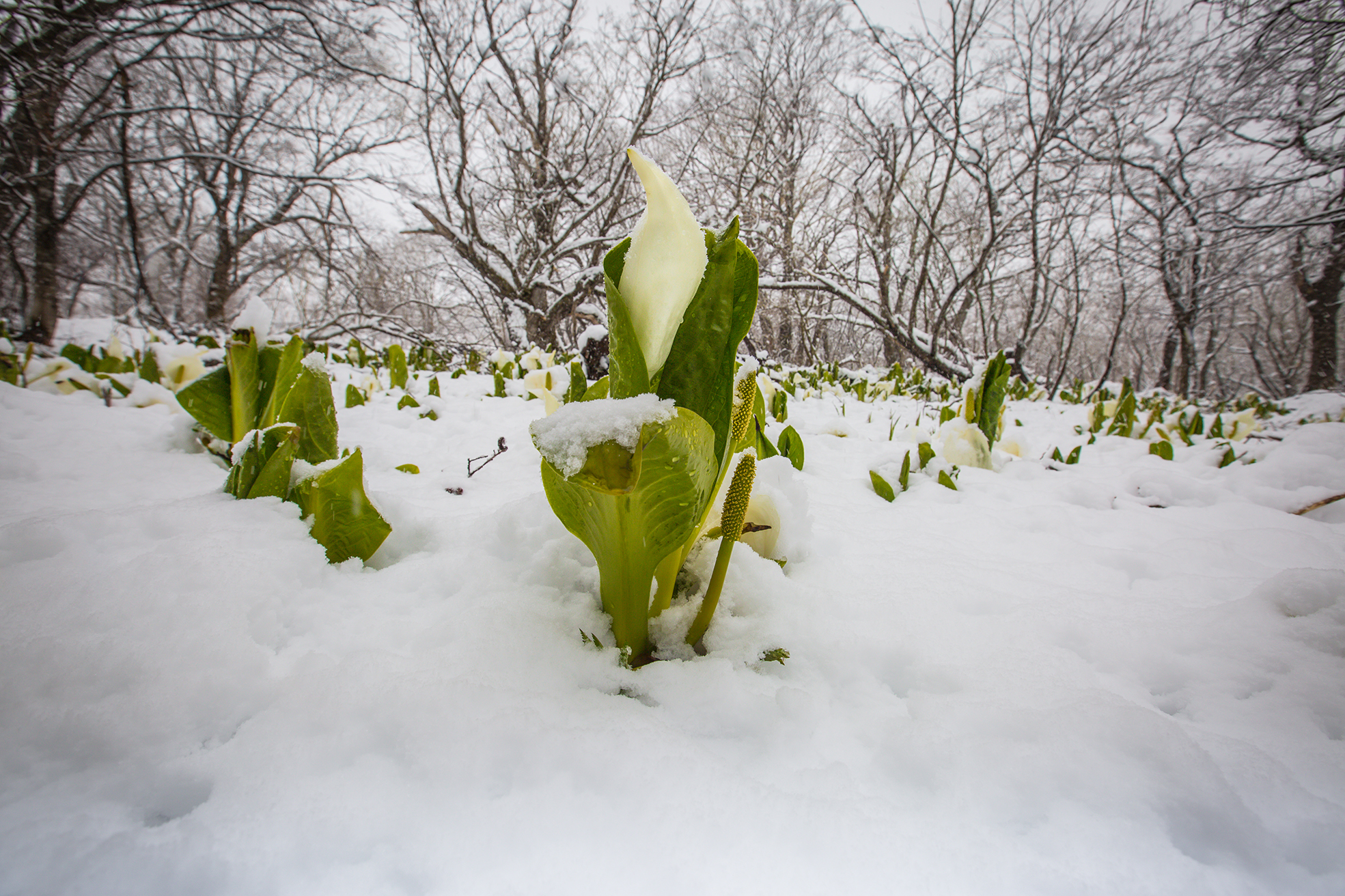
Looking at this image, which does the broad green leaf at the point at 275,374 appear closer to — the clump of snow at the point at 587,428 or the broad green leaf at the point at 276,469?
the broad green leaf at the point at 276,469

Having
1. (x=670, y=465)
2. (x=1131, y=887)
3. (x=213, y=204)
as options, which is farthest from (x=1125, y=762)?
(x=213, y=204)

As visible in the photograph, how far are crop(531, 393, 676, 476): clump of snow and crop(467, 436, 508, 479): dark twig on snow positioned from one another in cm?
96

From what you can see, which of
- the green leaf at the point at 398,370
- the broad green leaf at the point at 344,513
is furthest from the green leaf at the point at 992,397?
the green leaf at the point at 398,370

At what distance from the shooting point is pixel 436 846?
1.08 feet

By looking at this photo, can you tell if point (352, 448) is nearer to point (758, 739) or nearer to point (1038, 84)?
point (758, 739)

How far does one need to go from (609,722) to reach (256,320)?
3.08 ft

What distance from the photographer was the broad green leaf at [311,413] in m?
0.88

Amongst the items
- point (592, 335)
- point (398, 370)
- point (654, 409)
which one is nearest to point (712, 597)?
point (654, 409)

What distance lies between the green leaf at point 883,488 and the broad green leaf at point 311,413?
1.14m

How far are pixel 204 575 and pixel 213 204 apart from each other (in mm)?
14062

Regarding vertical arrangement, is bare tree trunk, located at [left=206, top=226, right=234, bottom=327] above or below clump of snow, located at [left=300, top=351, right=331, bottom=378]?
above

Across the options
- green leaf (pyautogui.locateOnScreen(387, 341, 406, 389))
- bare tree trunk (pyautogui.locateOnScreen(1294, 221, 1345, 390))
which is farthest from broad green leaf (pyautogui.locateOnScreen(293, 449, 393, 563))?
bare tree trunk (pyautogui.locateOnScreen(1294, 221, 1345, 390))

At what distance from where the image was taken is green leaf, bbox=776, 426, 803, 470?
145cm

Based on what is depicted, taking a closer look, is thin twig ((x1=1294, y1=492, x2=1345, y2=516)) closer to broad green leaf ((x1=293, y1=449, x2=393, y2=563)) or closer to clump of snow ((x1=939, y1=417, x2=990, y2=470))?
clump of snow ((x1=939, y1=417, x2=990, y2=470))
